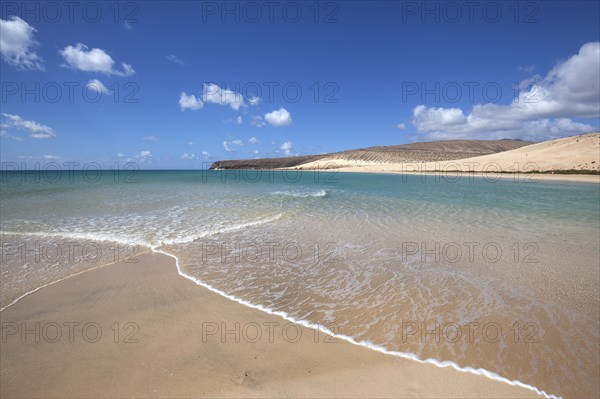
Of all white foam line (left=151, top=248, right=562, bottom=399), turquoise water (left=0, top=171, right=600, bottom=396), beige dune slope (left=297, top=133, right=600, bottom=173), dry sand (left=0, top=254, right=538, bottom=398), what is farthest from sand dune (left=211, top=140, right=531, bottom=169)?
dry sand (left=0, top=254, right=538, bottom=398)

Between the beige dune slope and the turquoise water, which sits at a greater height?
the beige dune slope

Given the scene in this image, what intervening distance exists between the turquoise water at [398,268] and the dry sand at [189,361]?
15.1 inches

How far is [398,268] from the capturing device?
542 cm

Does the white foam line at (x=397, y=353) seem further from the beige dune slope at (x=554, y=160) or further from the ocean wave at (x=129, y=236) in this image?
the beige dune slope at (x=554, y=160)

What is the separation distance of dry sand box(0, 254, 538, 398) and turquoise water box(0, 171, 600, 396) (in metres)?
0.38

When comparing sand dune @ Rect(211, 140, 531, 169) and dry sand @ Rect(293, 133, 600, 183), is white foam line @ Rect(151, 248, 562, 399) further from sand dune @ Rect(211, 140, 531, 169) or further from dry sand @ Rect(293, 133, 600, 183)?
sand dune @ Rect(211, 140, 531, 169)

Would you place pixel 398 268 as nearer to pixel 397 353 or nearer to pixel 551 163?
pixel 397 353

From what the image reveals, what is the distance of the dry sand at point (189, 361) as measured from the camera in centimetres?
253

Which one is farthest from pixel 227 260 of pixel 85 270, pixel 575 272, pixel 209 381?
pixel 575 272

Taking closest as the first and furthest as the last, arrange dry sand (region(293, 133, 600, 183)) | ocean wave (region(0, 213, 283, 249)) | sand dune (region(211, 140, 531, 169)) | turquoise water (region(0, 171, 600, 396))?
turquoise water (region(0, 171, 600, 396))
ocean wave (region(0, 213, 283, 249))
dry sand (region(293, 133, 600, 183))
sand dune (region(211, 140, 531, 169))

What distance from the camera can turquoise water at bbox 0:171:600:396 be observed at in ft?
10.5

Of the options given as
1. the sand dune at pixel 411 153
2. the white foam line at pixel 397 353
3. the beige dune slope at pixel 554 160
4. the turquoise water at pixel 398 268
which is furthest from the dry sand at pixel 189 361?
the sand dune at pixel 411 153

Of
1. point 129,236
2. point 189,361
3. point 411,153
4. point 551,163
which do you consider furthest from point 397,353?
point 411,153

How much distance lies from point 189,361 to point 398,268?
12.7 feet
